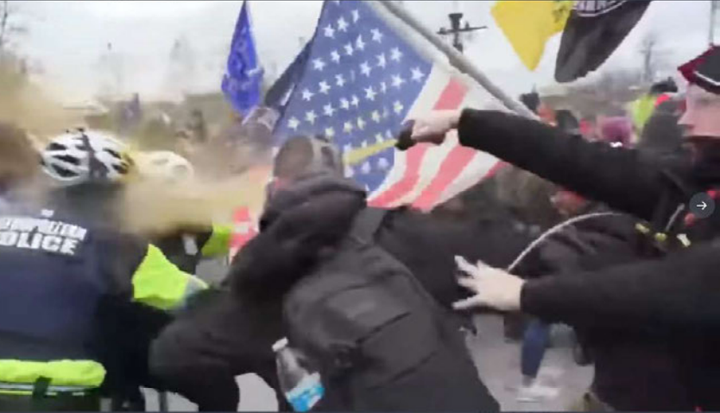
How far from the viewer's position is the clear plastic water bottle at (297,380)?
2.44m

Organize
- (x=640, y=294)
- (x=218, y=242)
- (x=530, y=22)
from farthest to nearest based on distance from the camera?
(x=218, y=242) < (x=530, y=22) < (x=640, y=294)

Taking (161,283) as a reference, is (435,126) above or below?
above

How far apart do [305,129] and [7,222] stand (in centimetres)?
67

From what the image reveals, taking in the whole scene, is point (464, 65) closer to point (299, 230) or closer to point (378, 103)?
point (378, 103)

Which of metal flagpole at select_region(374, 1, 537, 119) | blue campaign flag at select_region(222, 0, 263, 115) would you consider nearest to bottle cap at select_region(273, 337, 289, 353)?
blue campaign flag at select_region(222, 0, 263, 115)

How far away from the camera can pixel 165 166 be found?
2.59 metres

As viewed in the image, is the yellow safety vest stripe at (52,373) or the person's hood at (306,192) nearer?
the person's hood at (306,192)

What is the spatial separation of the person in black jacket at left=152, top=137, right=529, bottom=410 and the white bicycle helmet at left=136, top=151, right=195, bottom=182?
19 centimetres

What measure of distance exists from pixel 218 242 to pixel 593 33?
33.9 inches

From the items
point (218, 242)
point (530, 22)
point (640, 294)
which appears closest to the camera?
point (640, 294)

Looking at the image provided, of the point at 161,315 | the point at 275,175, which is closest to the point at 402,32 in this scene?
the point at 275,175

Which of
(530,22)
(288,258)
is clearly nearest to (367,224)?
(288,258)

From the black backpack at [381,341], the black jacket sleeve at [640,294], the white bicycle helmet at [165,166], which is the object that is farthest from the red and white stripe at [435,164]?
the white bicycle helmet at [165,166]

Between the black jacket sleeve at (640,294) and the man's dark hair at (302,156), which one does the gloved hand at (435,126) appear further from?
the black jacket sleeve at (640,294)
